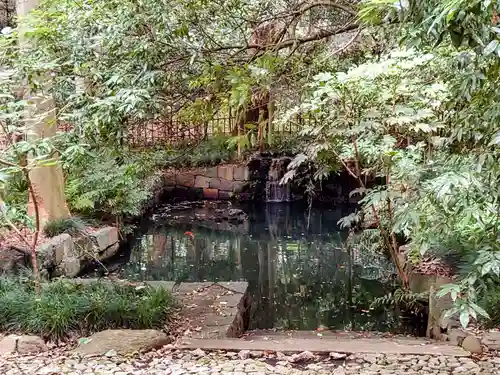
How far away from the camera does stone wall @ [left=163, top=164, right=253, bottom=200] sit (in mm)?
12094

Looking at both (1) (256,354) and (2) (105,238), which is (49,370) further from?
(2) (105,238)

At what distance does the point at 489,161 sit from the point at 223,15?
94.3 inches

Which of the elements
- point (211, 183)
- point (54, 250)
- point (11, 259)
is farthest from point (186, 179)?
point (11, 259)

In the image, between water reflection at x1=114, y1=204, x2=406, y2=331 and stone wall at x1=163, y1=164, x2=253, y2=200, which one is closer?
water reflection at x1=114, y1=204, x2=406, y2=331

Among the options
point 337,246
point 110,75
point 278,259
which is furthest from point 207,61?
point 337,246

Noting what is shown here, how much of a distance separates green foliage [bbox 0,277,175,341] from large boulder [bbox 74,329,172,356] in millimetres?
340

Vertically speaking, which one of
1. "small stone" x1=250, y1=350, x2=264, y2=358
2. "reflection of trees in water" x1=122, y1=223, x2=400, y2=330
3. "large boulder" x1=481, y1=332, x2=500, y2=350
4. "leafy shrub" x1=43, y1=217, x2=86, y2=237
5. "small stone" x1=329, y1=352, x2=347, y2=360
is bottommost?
"reflection of trees in water" x1=122, y1=223, x2=400, y2=330

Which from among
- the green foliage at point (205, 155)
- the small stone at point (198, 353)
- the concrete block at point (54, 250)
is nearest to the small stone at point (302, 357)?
the small stone at point (198, 353)

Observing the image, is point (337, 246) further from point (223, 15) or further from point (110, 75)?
point (110, 75)

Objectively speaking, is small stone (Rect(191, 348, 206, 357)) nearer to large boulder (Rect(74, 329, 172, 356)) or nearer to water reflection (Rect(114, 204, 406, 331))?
large boulder (Rect(74, 329, 172, 356))

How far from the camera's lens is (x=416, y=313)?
516 centimetres

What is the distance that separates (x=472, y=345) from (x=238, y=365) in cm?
144

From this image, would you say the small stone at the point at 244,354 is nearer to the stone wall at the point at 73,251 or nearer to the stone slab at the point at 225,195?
the stone wall at the point at 73,251

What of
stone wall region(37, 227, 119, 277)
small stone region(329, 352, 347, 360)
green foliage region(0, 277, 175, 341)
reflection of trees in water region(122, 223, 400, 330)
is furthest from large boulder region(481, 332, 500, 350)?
stone wall region(37, 227, 119, 277)
